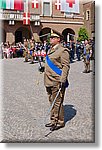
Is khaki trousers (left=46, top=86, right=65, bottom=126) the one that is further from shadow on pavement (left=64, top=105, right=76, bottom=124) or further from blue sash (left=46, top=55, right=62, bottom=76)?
shadow on pavement (left=64, top=105, right=76, bottom=124)

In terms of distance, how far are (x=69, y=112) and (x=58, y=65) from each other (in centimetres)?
140

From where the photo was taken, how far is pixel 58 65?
497 centimetres

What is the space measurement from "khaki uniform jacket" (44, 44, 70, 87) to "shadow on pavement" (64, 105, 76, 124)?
0.83m

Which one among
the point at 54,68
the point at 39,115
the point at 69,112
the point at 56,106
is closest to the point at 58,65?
the point at 54,68

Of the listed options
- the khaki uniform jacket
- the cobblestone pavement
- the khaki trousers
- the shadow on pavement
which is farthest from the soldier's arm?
the shadow on pavement

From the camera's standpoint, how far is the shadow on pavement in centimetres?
574

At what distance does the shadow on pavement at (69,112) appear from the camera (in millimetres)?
5737

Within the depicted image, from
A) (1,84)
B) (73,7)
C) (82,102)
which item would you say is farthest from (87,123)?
(1,84)

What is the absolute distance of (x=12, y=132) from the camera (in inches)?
198

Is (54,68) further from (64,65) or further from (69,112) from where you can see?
(69,112)

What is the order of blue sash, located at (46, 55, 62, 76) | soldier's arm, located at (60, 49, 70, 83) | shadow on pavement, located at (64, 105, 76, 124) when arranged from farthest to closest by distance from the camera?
shadow on pavement, located at (64, 105, 76, 124)
blue sash, located at (46, 55, 62, 76)
soldier's arm, located at (60, 49, 70, 83)

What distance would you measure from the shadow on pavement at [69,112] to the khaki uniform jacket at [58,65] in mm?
832

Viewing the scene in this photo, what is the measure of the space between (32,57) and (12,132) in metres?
11.8

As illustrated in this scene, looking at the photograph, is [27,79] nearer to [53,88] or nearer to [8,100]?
[8,100]
